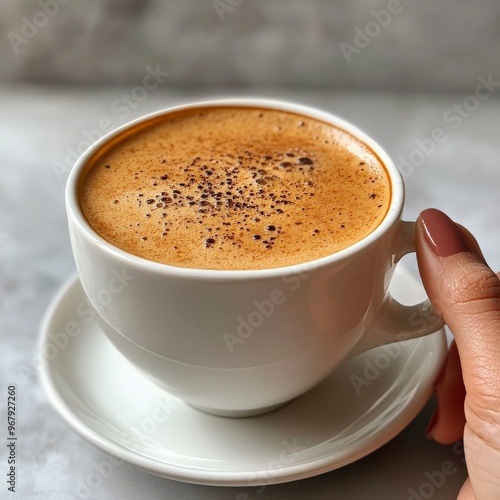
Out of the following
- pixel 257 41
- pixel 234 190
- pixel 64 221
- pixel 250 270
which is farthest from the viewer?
pixel 257 41

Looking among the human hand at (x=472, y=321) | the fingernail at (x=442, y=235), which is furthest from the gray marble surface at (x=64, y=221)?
the fingernail at (x=442, y=235)

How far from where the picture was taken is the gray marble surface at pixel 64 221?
34.9 inches

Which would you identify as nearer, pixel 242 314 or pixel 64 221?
pixel 242 314

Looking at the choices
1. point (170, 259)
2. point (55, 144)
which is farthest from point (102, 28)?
point (170, 259)

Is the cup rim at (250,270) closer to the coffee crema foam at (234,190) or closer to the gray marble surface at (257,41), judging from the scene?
the coffee crema foam at (234,190)

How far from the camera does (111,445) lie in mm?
826

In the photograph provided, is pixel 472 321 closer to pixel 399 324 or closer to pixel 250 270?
pixel 399 324

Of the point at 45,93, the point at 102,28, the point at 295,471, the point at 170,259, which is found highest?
the point at 170,259

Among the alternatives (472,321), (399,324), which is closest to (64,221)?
(399,324)

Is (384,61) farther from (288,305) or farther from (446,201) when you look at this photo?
(288,305)

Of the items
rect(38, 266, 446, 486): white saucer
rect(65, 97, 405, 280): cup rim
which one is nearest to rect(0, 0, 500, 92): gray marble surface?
rect(65, 97, 405, 280): cup rim

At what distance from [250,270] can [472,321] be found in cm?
24

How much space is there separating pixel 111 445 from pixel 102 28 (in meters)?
1.17

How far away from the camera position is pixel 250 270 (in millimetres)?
733
